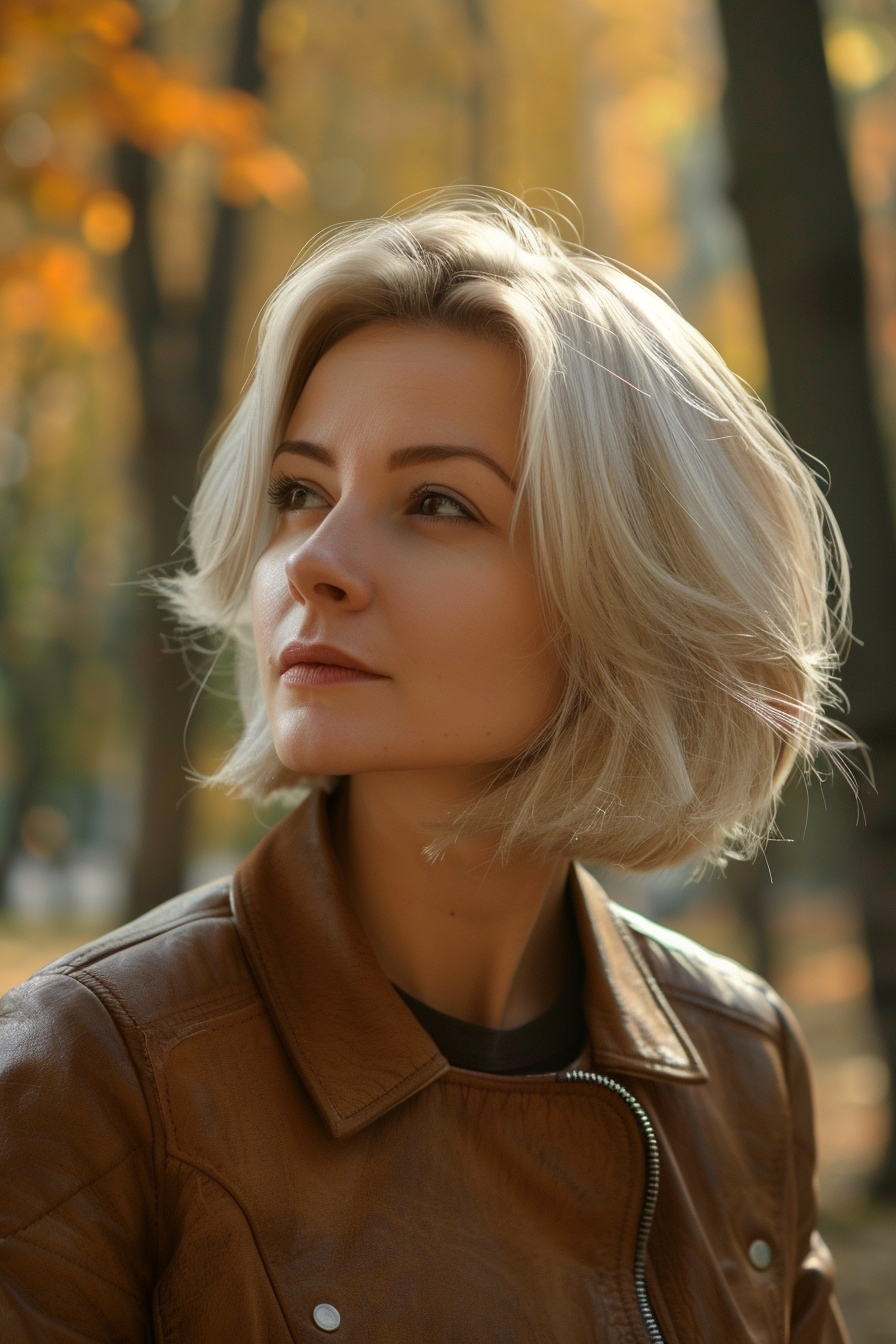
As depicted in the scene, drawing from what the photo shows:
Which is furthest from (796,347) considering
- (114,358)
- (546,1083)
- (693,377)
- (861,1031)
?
(114,358)

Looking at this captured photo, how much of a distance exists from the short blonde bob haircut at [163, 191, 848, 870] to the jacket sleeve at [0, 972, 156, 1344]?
626 millimetres

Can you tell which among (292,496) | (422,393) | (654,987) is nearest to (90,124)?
(292,496)

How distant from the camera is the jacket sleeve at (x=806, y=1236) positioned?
2.38 m

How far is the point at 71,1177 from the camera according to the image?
1.68m

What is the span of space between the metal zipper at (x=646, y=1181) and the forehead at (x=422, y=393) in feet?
3.22

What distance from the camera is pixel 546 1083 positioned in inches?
81.7

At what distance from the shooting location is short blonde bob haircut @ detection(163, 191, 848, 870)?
6.77 ft

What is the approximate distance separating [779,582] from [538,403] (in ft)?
1.83

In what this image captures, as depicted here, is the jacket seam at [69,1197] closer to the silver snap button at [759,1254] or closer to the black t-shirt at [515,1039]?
the black t-shirt at [515,1039]

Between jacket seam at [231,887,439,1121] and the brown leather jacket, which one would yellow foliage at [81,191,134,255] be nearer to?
the brown leather jacket

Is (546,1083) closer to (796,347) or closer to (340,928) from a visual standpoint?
(340,928)

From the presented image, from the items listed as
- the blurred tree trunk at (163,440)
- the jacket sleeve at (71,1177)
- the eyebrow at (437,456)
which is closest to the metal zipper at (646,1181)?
the jacket sleeve at (71,1177)

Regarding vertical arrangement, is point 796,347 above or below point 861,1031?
above

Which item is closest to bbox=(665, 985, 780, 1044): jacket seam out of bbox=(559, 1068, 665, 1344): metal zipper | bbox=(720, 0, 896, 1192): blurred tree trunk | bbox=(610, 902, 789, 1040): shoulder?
bbox=(610, 902, 789, 1040): shoulder
